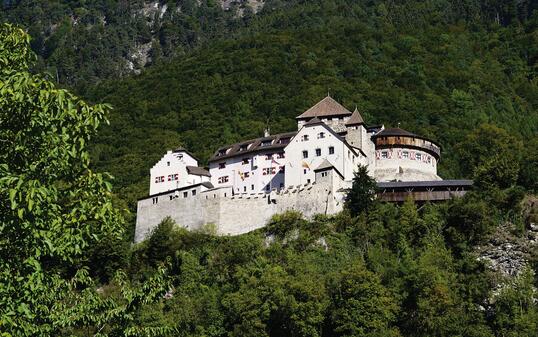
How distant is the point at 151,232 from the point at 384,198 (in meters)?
15.9

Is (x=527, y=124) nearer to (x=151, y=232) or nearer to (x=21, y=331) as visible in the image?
(x=151, y=232)

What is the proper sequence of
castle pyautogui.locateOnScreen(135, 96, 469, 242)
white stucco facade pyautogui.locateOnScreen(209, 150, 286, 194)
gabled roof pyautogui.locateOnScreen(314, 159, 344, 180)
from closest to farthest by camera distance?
1. gabled roof pyautogui.locateOnScreen(314, 159, 344, 180)
2. castle pyautogui.locateOnScreen(135, 96, 469, 242)
3. white stucco facade pyautogui.locateOnScreen(209, 150, 286, 194)

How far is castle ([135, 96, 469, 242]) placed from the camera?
57094 millimetres

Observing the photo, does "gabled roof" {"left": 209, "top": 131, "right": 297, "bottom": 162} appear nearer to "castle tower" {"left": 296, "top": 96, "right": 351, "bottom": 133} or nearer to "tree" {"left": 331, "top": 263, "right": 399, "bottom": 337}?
"castle tower" {"left": 296, "top": 96, "right": 351, "bottom": 133}

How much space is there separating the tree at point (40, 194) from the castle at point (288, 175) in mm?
43076

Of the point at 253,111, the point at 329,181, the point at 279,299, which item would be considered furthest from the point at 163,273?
the point at 253,111

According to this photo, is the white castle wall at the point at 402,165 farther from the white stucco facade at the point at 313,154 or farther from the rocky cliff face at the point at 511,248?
the rocky cliff face at the point at 511,248

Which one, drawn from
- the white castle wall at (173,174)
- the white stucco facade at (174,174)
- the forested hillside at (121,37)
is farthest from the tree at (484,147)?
the forested hillside at (121,37)

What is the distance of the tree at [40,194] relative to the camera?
12.0 metres

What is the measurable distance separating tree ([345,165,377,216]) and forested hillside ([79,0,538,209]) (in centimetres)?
2130

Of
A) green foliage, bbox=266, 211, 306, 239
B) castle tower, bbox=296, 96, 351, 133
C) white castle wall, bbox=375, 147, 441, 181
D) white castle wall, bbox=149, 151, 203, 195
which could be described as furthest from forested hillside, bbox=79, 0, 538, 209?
green foliage, bbox=266, 211, 306, 239

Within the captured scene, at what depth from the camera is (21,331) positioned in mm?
12109

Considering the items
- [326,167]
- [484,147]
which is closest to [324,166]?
[326,167]

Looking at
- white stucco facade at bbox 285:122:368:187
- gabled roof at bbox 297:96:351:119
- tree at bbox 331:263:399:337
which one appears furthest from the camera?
gabled roof at bbox 297:96:351:119
